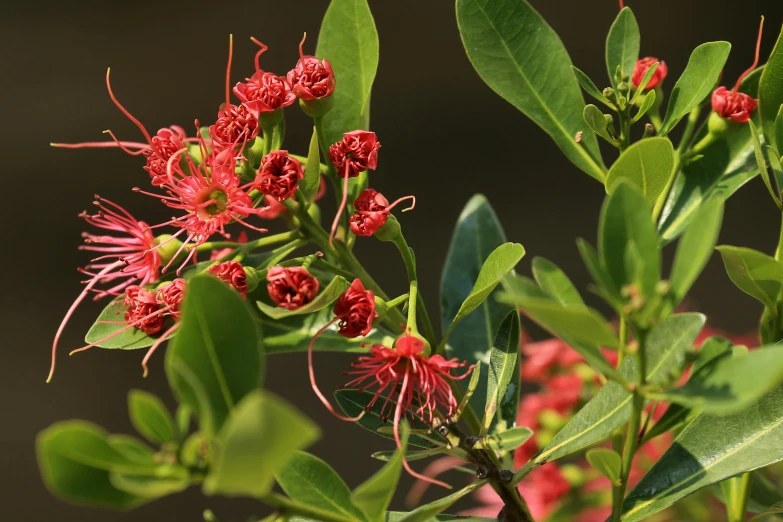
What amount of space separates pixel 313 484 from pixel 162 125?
2.26 m

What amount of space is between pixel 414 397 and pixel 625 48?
34 centimetres

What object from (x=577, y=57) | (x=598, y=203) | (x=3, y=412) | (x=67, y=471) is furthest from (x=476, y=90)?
(x=67, y=471)

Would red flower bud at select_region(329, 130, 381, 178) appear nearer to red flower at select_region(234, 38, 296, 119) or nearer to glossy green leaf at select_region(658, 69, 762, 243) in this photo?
red flower at select_region(234, 38, 296, 119)

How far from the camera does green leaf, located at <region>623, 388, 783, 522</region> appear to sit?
1.97 feet

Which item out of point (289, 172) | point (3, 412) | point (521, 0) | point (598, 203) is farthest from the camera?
point (598, 203)

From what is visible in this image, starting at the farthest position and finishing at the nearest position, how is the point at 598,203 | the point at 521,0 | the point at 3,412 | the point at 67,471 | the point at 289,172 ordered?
the point at 598,203 < the point at 3,412 < the point at 521,0 < the point at 289,172 < the point at 67,471

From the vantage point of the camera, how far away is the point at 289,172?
0.62 metres

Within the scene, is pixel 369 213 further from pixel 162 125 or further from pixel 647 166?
pixel 162 125

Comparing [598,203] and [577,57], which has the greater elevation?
[577,57]

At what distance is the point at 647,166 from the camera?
591 mm

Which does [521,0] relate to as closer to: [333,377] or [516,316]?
[516,316]

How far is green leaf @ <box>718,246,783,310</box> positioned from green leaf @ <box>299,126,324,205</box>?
0.95 ft

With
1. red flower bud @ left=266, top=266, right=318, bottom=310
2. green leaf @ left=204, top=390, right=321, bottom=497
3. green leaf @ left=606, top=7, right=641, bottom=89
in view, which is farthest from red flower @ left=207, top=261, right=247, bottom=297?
green leaf @ left=606, top=7, right=641, bottom=89

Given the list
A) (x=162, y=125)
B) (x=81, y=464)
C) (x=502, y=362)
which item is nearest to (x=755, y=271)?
(x=502, y=362)
